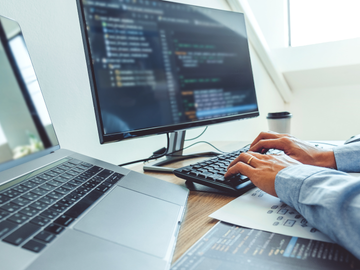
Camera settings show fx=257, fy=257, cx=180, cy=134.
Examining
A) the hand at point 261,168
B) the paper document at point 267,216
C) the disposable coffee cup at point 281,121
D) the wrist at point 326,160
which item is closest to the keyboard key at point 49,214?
the paper document at point 267,216

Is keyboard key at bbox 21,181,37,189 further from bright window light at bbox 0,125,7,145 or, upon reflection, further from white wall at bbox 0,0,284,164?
white wall at bbox 0,0,284,164

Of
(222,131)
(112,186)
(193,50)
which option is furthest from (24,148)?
(222,131)

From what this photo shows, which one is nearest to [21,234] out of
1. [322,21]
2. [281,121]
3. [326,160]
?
[326,160]

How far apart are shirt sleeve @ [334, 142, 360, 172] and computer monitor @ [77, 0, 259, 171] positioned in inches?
14.0

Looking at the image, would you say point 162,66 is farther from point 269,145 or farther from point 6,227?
point 6,227

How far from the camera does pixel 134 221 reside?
35 centimetres

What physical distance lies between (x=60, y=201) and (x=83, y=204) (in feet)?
0.10

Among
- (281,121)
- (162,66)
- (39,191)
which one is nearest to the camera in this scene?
(39,191)

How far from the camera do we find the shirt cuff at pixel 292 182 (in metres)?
0.40

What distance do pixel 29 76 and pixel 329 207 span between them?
559mm

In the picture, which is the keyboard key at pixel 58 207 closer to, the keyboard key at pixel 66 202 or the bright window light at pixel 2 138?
the keyboard key at pixel 66 202

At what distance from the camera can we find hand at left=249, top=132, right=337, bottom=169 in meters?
0.65

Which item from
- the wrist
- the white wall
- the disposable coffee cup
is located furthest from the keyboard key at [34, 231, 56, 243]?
the disposable coffee cup

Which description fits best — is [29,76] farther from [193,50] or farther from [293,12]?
[293,12]
